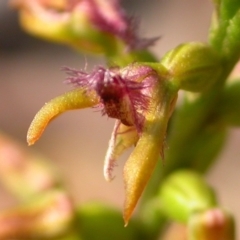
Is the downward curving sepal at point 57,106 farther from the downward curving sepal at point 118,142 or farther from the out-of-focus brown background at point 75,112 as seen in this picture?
the out-of-focus brown background at point 75,112

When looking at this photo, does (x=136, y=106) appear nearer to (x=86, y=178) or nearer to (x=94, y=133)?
(x=86, y=178)

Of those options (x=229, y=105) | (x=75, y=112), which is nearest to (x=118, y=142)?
(x=229, y=105)

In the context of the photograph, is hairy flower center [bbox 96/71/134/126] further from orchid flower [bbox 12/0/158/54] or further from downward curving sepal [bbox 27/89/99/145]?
orchid flower [bbox 12/0/158/54]

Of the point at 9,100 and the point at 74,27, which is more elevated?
the point at 74,27

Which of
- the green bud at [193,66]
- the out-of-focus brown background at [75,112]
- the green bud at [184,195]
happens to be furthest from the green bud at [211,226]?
the out-of-focus brown background at [75,112]

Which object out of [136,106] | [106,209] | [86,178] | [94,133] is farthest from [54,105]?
[94,133]

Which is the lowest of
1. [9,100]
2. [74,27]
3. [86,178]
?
[86,178]

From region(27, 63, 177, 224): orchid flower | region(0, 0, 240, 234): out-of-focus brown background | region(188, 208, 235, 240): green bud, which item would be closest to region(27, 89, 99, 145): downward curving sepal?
region(27, 63, 177, 224): orchid flower
